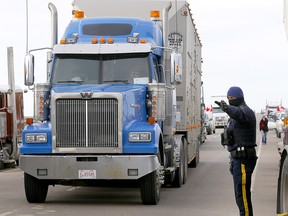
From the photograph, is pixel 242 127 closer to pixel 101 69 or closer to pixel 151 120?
pixel 151 120

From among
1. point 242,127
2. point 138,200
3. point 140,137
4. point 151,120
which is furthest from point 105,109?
point 242,127

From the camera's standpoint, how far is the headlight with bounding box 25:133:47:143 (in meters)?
15.0

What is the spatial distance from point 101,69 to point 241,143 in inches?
203

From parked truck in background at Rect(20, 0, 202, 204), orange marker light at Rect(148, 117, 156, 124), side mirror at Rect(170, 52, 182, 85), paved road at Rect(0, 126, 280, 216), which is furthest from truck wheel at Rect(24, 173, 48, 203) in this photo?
side mirror at Rect(170, 52, 182, 85)

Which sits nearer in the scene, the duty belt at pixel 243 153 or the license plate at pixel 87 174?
the duty belt at pixel 243 153

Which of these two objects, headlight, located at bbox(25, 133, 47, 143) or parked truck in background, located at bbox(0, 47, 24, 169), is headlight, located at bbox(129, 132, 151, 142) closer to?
headlight, located at bbox(25, 133, 47, 143)

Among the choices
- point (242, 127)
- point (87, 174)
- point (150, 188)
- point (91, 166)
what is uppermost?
point (242, 127)

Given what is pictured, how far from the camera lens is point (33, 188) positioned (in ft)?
50.5

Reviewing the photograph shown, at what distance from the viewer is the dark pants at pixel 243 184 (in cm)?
1145

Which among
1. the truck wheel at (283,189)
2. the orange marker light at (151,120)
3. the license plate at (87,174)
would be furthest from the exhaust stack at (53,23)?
the truck wheel at (283,189)

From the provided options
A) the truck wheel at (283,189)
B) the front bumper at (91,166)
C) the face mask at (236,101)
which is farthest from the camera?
the front bumper at (91,166)

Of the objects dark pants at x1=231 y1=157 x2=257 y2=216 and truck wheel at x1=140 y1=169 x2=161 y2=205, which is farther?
truck wheel at x1=140 y1=169 x2=161 y2=205

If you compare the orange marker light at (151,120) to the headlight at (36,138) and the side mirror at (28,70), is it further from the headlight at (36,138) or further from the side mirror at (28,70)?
Result: the side mirror at (28,70)

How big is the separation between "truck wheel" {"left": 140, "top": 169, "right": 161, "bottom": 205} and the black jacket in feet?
11.3
